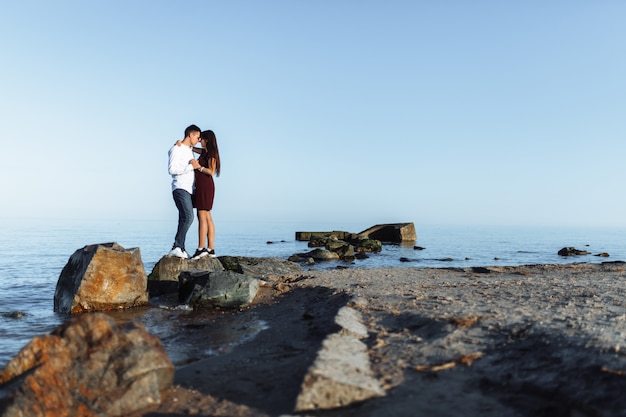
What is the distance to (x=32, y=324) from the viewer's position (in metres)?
6.50

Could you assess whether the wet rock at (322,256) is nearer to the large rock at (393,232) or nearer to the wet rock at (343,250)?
the wet rock at (343,250)

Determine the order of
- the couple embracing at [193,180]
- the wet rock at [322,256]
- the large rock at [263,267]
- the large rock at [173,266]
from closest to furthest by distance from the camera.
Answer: the couple embracing at [193,180] < the large rock at [173,266] < the large rock at [263,267] < the wet rock at [322,256]

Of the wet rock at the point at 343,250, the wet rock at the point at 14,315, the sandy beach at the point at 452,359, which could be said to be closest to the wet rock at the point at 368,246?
the wet rock at the point at 343,250

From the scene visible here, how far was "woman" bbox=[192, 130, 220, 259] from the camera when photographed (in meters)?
9.06

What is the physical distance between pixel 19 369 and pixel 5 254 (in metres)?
19.4

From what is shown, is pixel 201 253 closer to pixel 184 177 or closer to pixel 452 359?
pixel 184 177

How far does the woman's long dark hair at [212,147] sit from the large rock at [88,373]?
5.85 meters

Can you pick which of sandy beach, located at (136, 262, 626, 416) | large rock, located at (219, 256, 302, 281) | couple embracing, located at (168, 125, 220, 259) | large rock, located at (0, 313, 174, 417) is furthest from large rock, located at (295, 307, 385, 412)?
couple embracing, located at (168, 125, 220, 259)

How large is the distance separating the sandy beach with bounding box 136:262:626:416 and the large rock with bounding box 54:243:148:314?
2419 mm

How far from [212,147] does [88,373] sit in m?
6.40

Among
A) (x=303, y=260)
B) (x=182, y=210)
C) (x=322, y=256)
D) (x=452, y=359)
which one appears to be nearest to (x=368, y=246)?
(x=322, y=256)

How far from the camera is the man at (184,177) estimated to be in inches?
341

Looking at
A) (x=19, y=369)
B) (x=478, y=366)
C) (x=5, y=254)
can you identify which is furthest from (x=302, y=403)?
(x=5, y=254)

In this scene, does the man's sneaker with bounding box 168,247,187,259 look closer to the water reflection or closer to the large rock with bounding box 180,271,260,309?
the water reflection
